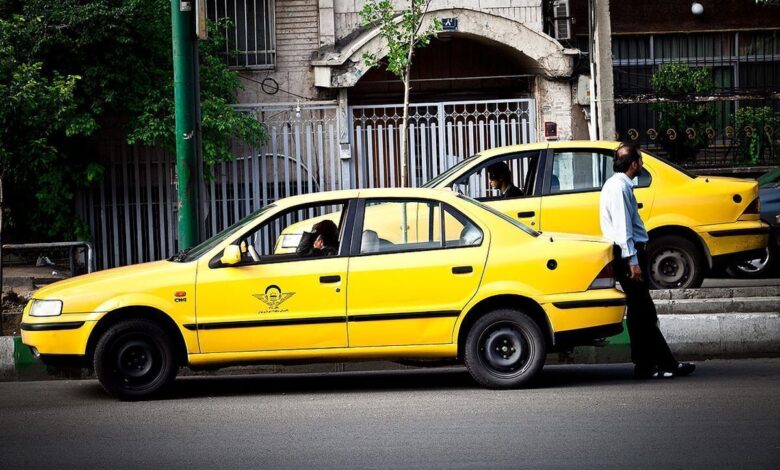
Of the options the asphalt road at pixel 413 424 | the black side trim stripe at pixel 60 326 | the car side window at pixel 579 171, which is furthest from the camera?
the car side window at pixel 579 171

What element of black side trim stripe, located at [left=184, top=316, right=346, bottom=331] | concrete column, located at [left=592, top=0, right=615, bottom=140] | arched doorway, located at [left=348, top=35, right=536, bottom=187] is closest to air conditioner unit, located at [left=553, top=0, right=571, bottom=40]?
arched doorway, located at [left=348, top=35, right=536, bottom=187]

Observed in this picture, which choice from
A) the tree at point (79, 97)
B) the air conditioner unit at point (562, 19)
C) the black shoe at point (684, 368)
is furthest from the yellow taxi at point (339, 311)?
the air conditioner unit at point (562, 19)

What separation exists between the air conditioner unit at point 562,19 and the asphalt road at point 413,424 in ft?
31.8

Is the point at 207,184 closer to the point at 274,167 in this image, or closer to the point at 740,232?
the point at 274,167

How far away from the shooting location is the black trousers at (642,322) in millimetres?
9266

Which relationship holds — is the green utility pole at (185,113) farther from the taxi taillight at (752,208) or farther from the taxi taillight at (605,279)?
the taxi taillight at (752,208)

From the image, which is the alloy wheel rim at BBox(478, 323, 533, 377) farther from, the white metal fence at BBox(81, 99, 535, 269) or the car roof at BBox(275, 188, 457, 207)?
the white metal fence at BBox(81, 99, 535, 269)

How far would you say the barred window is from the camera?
1862 cm

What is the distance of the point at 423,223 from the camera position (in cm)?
918

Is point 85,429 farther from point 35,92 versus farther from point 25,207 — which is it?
point 25,207

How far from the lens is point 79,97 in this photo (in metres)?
16.4

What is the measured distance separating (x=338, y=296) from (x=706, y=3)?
1347 cm

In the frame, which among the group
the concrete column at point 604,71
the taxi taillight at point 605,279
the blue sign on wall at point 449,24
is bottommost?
the taxi taillight at point 605,279

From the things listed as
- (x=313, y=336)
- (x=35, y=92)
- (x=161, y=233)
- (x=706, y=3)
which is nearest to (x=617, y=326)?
(x=313, y=336)
